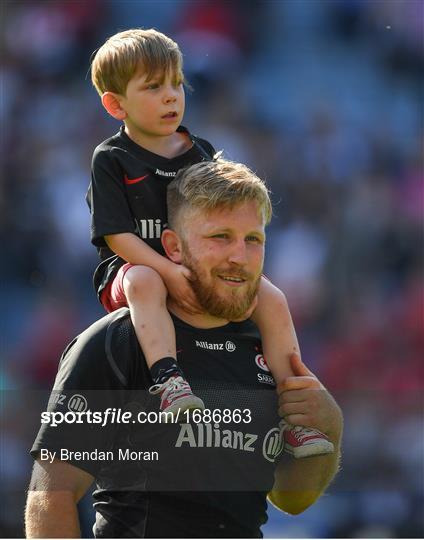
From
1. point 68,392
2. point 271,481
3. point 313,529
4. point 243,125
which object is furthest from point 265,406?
A: point 243,125

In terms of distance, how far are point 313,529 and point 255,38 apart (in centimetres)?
340

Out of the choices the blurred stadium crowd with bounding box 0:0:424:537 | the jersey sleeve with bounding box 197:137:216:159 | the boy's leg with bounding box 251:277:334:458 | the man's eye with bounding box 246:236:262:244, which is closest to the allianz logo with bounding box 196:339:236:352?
the boy's leg with bounding box 251:277:334:458

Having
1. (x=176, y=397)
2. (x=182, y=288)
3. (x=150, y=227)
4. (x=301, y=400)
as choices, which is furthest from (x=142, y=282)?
(x=301, y=400)

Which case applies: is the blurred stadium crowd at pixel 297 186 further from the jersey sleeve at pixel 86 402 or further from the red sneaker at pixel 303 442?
the jersey sleeve at pixel 86 402

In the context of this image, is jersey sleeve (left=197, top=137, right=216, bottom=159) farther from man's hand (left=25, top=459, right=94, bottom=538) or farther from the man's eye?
man's hand (left=25, top=459, right=94, bottom=538)

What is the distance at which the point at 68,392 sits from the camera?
2.15 meters

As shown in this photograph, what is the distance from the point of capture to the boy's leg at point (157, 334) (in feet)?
7.13

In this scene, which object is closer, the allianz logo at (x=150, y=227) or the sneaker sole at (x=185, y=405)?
the sneaker sole at (x=185, y=405)

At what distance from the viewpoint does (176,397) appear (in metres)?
2.16

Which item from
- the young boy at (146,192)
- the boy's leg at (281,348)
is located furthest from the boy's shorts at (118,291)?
the boy's leg at (281,348)

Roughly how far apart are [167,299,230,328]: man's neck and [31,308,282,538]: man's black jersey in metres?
0.08

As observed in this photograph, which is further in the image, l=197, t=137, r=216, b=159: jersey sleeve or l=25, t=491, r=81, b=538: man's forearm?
l=197, t=137, r=216, b=159: jersey sleeve

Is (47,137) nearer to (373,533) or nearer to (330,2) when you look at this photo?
(330,2)

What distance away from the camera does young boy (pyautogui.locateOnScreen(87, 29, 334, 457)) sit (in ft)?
7.82
